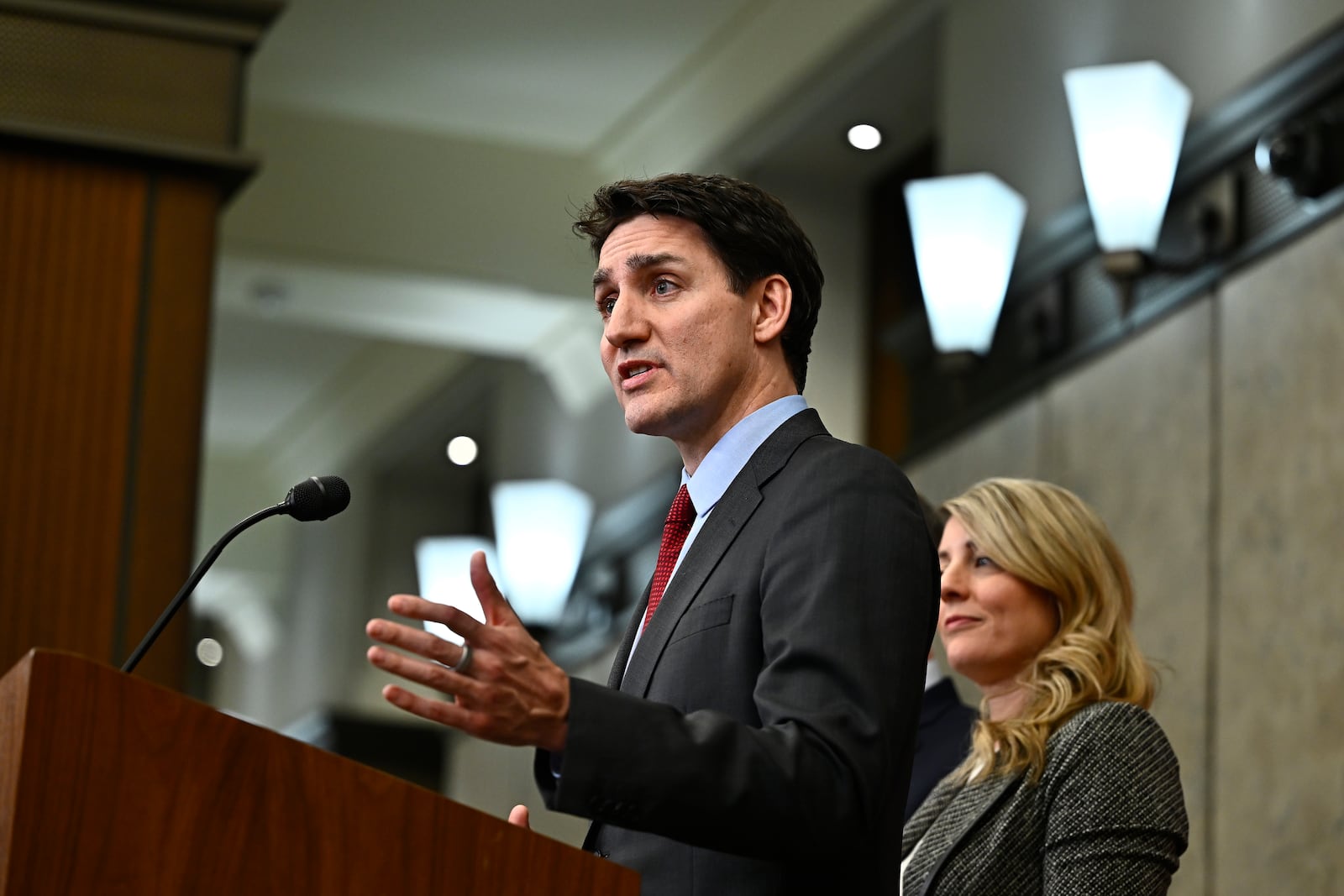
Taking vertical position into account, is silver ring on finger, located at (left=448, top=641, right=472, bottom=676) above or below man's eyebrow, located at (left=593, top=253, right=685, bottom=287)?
below

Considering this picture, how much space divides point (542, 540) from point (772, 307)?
759 centimetres

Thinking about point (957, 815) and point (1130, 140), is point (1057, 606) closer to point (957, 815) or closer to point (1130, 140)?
point (957, 815)

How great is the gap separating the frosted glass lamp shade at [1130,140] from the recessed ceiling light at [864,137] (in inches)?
108

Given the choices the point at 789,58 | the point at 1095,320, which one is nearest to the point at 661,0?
the point at 789,58

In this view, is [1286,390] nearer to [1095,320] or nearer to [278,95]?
[1095,320]

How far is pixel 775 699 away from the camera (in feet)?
6.13

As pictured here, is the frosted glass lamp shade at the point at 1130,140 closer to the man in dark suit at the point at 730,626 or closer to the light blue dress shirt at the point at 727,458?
the man in dark suit at the point at 730,626

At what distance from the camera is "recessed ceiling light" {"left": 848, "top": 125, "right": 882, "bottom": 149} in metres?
7.95

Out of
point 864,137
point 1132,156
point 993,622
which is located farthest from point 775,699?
point 864,137

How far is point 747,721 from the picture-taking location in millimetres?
2002

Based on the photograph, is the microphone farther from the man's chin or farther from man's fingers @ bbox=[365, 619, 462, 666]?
man's fingers @ bbox=[365, 619, 462, 666]

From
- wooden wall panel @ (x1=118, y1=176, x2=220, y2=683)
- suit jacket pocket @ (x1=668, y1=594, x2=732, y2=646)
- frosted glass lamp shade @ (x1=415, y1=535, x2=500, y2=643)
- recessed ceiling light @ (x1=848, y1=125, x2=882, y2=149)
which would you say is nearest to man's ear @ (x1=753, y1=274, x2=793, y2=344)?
suit jacket pocket @ (x1=668, y1=594, x2=732, y2=646)

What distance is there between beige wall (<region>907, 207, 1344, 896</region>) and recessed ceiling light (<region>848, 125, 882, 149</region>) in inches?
105

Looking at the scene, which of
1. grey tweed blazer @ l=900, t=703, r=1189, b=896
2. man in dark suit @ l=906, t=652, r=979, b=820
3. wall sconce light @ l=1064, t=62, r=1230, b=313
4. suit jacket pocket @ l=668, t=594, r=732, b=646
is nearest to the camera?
suit jacket pocket @ l=668, t=594, r=732, b=646
